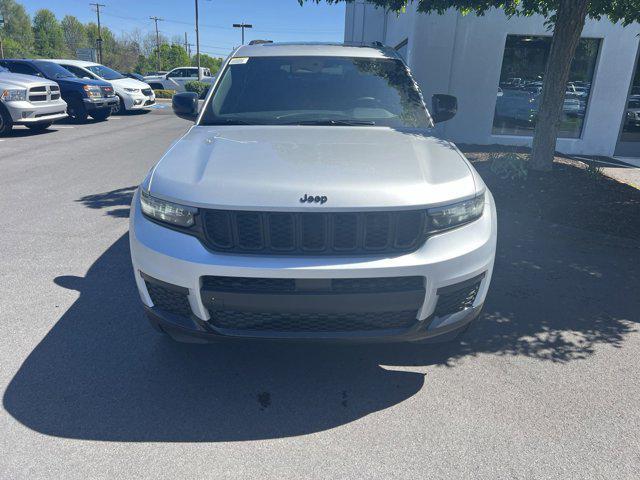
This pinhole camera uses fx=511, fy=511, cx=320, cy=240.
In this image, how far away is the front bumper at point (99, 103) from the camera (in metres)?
15.4

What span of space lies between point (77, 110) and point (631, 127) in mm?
15387

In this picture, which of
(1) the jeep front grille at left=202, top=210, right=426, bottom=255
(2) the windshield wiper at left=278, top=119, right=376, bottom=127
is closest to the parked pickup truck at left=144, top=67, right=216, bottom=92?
(2) the windshield wiper at left=278, top=119, right=376, bottom=127

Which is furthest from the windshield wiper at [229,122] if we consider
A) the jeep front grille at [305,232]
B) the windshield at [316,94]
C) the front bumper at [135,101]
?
the front bumper at [135,101]

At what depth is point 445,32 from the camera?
1158 centimetres

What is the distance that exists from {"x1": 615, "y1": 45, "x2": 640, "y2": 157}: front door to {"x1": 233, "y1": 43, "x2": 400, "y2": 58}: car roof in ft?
32.9

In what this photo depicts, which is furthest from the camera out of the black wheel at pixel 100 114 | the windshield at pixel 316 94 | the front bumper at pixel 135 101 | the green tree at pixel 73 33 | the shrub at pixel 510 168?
the green tree at pixel 73 33

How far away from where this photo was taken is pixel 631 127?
1222 centimetres

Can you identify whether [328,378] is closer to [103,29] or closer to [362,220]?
[362,220]

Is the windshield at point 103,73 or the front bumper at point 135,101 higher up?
the windshield at point 103,73

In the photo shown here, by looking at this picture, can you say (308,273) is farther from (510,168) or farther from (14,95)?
(14,95)

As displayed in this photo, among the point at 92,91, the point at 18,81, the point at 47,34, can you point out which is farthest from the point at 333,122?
the point at 47,34

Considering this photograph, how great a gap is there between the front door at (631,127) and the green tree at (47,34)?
98146mm

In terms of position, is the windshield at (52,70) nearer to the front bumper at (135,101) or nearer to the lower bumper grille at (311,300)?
the front bumper at (135,101)

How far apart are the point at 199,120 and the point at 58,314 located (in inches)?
67.4
